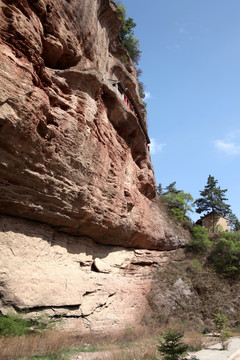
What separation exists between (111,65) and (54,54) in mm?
6690

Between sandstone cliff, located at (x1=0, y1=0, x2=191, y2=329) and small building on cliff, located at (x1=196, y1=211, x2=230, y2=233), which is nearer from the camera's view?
sandstone cliff, located at (x1=0, y1=0, x2=191, y2=329)

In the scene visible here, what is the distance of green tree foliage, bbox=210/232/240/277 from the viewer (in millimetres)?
18531

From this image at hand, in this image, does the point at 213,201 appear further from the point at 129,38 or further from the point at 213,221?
the point at 129,38

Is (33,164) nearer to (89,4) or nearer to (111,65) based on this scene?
(89,4)

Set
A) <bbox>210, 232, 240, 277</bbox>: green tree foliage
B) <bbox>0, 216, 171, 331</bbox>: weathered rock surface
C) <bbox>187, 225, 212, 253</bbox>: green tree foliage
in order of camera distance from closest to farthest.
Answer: <bbox>0, 216, 171, 331</bbox>: weathered rock surface
<bbox>210, 232, 240, 277</bbox>: green tree foliage
<bbox>187, 225, 212, 253</bbox>: green tree foliage

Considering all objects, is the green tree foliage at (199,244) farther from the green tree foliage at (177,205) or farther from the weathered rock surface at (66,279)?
the weathered rock surface at (66,279)

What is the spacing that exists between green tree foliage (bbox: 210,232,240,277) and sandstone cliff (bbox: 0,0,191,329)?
26.7 feet

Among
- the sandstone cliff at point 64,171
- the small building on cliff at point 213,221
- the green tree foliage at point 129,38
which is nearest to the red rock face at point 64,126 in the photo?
the sandstone cliff at point 64,171

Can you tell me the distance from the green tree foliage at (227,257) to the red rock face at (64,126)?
29.8 feet

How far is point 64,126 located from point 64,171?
1.50 meters

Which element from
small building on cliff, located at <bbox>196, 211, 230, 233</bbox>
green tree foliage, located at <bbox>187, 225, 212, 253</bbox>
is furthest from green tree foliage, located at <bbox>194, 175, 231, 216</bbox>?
green tree foliage, located at <bbox>187, 225, 212, 253</bbox>

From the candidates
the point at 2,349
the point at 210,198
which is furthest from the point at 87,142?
the point at 210,198

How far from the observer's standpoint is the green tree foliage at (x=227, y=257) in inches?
730

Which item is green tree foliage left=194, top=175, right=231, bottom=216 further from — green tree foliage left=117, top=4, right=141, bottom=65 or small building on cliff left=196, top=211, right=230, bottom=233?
green tree foliage left=117, top=4, right=141, bottom=65
